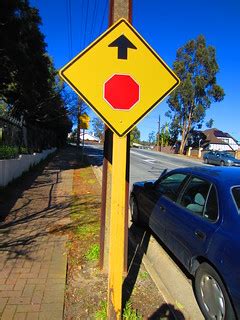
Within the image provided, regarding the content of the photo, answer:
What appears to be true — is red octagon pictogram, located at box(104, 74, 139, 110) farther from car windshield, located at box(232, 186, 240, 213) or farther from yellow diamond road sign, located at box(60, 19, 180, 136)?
car windshield, located at box(232, 186, 240, 213)

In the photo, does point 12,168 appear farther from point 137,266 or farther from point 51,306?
point 51,306

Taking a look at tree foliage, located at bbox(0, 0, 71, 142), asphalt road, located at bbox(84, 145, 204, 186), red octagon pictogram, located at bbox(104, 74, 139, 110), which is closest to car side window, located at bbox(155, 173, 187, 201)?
red octagon pictogram, located at bbox(104, 74, 139, 110)

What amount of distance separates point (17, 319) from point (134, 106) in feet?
7.57

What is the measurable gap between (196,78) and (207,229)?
5036 cm

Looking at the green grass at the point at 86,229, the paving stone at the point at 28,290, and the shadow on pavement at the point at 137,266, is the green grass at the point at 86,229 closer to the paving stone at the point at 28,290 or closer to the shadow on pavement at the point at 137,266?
the shadow on pavement at the point at 137,266

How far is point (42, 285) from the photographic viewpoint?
14.7 ft

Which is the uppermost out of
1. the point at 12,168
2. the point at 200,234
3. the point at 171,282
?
the point at 200,234

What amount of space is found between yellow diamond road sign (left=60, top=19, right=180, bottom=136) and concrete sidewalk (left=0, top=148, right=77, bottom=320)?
2.08 m

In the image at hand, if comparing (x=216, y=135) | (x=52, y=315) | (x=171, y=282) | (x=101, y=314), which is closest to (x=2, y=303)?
(x=52, y=315)

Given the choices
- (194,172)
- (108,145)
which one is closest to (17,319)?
(108,145)

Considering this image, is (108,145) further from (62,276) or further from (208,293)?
(208,293)

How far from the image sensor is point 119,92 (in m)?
3.23

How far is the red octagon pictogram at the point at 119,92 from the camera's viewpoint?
3.22 m

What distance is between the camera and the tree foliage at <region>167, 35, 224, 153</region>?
5234cm
